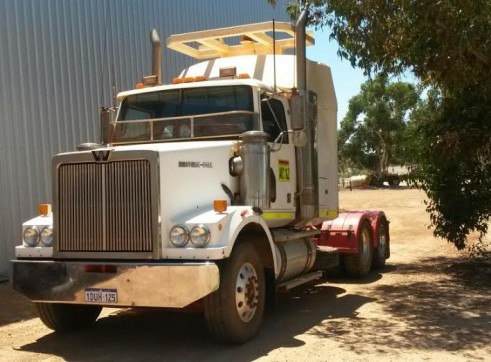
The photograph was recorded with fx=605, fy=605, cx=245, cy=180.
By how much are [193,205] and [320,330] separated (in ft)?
7.04

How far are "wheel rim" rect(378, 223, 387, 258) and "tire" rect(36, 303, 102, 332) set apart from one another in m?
6.30

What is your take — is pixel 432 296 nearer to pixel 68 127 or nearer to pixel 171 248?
pixel 171 248

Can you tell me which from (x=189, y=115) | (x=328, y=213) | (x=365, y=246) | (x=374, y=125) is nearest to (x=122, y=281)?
(x=189, y=115)

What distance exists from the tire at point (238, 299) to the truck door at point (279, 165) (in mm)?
1042

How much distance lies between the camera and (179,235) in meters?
5.80

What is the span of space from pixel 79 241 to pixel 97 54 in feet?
24.8

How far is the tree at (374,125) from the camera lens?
48188mm

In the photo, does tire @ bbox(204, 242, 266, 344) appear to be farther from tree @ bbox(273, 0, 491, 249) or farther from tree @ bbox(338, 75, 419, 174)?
tree @ bbox(338, 75, 419, 174)

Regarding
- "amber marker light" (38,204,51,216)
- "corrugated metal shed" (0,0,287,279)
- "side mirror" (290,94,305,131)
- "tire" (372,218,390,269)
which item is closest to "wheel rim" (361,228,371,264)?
"tire" (372,218,390,269)

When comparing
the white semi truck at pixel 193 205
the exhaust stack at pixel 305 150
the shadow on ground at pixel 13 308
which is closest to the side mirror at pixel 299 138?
the white semi truck at pixel 193 205

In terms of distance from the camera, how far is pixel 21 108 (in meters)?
11.0

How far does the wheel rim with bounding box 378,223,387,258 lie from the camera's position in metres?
11.7

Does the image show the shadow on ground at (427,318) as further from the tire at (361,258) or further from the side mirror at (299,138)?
the side mirror at (299,138)

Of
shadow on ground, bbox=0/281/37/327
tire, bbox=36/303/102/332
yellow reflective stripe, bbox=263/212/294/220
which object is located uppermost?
yellow reflective stripe, bbox=263/212/294/220
